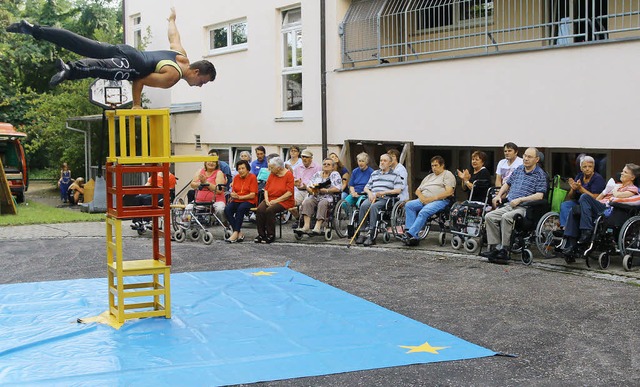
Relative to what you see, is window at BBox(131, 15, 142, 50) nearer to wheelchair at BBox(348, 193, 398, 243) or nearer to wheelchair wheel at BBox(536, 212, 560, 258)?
wheelchair at BBox(348, 193, 398, 243)

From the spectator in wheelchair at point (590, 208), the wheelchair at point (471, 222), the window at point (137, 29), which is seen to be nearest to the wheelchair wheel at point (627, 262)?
the spectator in wheelchair at point (590, 208)

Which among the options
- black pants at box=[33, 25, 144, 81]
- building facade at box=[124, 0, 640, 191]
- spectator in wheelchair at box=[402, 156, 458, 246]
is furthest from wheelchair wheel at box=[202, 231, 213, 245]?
black pants at box=[33, 25, 144, 81]

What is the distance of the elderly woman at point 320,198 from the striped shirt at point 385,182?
772 mm

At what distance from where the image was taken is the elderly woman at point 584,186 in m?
10.6

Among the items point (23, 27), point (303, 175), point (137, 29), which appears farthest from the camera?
point (137, 29)

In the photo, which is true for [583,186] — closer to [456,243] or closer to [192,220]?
[456,243]

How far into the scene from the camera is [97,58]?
62.6 ft

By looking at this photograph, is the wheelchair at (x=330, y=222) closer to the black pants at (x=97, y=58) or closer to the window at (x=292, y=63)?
the window at (x=292, y=63)

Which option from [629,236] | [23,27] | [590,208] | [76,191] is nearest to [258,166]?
[23,27]

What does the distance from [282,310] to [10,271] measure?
15.2 feet

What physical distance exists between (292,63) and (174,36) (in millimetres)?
4875

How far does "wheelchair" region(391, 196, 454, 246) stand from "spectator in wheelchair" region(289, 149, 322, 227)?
2.26m

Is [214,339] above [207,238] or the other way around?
the other way around

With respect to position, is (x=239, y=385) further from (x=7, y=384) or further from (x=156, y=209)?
(x=156, y=209)
